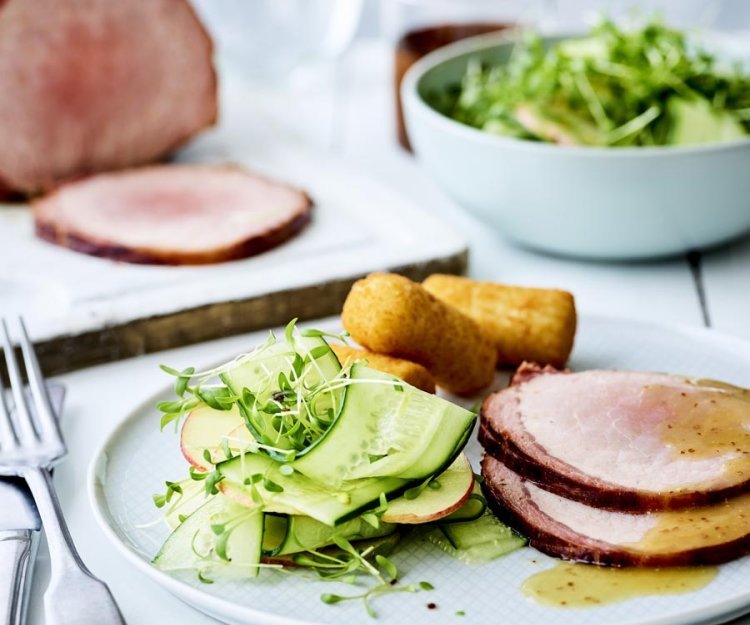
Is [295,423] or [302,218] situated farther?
[302,218]

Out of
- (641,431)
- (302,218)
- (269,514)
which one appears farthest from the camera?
(302,218)

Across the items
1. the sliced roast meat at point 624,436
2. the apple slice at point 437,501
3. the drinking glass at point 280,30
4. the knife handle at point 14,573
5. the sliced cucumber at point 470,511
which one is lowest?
the knife handle at point 14,573

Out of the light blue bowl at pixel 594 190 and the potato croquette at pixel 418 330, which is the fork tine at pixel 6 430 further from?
the light blue bowl at pixel 594 190

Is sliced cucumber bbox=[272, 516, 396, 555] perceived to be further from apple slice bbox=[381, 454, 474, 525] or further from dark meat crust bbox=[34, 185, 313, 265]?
dark meat crust bbox=[34, 185, 313, 265]

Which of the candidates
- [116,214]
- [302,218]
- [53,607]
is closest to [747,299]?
[302,218]

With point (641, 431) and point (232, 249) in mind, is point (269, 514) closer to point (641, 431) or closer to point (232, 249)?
point (641, 431)

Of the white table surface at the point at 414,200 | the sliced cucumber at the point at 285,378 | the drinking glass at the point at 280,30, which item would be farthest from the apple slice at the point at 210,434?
the drinking glass at the point at 280,30

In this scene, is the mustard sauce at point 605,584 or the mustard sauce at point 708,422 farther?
the mustard sauce at point 708,422

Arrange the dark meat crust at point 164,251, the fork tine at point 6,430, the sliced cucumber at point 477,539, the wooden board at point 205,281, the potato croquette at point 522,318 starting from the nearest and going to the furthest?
the sliced cucumber at point 477,539
the fork tine at point 6,430
the potato croquette at point 522,318
the wooden board at point 205,281
the dark meat crust at point 164,251
